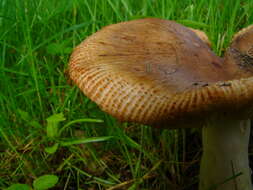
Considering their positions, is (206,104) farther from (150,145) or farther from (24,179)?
(24,179)

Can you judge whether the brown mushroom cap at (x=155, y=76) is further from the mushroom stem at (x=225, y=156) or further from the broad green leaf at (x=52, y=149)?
the broad green leaf at (x=52, y=149)

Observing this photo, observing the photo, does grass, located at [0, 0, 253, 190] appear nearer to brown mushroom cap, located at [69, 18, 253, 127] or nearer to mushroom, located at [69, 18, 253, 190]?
mushroom, located at [69, 18, 253, 190]

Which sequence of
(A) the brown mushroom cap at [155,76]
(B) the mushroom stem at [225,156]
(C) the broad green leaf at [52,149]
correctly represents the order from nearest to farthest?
(A) the brown mushroom cap at [155,76]
(B) the mushroom stem at [225,156]
(C) the broad green leaf at [52,149]

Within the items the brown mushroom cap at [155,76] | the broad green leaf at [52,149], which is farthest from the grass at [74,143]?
the brown mushroom cap at [155,76]

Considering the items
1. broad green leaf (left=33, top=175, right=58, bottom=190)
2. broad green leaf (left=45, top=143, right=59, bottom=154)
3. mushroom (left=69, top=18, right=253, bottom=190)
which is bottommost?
broad green leaf (left=33, top=175, right=58, bottom=190)

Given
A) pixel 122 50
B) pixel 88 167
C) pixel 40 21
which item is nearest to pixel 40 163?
pixel 88 167

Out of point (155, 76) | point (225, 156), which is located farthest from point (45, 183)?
point (225, 156)

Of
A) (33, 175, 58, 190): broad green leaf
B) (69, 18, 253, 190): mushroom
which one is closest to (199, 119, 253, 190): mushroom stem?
(69, 18, 253, 190): mushroom
